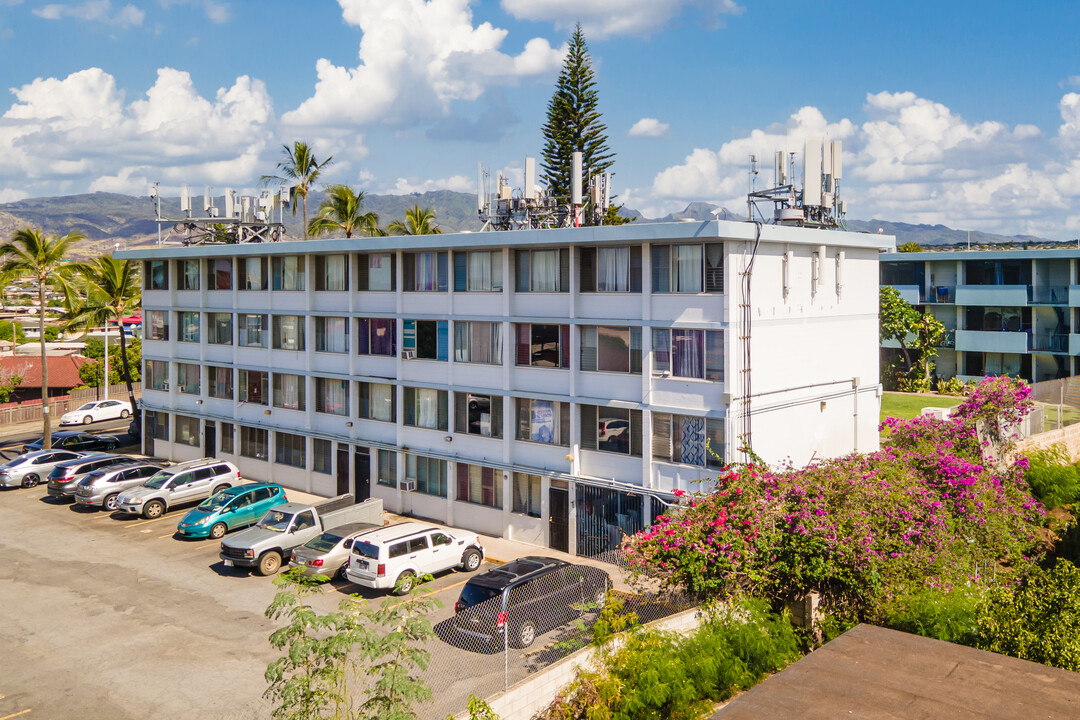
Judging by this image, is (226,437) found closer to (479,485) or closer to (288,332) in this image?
(288,332)

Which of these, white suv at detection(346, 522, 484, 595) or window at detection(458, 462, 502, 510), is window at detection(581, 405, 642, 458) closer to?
window at detection(458, 462, 502, 510)

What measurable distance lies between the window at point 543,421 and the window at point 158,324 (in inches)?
859

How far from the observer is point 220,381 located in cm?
3916

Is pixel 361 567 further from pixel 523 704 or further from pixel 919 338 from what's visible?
Result: pixel 919 338

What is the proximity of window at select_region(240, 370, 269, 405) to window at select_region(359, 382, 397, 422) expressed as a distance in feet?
19.5

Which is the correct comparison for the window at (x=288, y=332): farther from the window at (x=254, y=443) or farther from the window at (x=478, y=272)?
the window at (x=478, y=272)

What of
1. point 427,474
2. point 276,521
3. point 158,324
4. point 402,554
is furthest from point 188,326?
point 402,554

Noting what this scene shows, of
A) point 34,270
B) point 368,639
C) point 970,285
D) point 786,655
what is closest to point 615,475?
point 786,655

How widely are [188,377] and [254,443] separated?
5799 millimetres

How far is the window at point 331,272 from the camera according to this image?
3344 centimetres

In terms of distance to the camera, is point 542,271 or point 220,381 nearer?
point 542,271

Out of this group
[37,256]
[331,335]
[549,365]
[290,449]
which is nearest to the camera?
[549,365]

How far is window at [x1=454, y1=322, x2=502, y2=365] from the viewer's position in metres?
28.7

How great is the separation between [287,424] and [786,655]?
2474 cm
